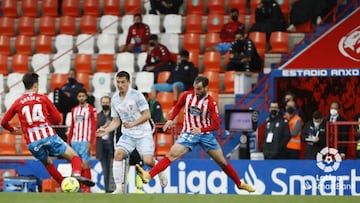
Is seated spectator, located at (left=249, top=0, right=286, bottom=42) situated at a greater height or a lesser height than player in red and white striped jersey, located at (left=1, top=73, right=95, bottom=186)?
greater

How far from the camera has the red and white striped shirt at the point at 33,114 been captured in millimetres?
14602

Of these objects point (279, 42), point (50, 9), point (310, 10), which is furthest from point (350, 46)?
point (50, 9)

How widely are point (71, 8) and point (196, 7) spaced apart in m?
3.26

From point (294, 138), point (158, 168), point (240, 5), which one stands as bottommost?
point (158, 168)

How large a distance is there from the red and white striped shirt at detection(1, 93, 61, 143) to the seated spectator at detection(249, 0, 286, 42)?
29.6 ft

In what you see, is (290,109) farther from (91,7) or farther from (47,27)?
(47,27)

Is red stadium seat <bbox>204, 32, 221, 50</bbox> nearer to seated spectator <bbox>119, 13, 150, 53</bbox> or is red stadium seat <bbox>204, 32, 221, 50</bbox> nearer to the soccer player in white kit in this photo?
seated spectator <bbox>119, 13, 150, 53</bbox>

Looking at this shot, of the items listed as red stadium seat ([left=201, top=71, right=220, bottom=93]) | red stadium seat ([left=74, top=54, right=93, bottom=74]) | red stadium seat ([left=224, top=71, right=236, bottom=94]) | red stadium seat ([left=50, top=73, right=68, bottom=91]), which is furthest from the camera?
red stadium seat ([left=74, top=54, right=93, bottom=74])

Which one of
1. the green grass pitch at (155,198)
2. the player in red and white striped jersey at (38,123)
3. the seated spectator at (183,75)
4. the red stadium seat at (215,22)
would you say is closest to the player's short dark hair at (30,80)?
the player in red and white striped jersey at (38,123)

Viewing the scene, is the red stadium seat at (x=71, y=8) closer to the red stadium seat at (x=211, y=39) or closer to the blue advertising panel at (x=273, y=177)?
the red stadium seat at (x=211, y=39)

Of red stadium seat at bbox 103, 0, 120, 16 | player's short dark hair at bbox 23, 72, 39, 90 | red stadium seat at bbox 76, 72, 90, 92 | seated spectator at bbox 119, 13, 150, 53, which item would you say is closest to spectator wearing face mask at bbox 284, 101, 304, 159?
seated spectator at bbox 119, 13, 150, 53

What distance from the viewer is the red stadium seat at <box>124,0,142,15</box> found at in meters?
25.7

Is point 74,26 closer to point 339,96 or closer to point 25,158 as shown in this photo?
point 25,158

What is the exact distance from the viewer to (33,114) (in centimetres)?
1468
